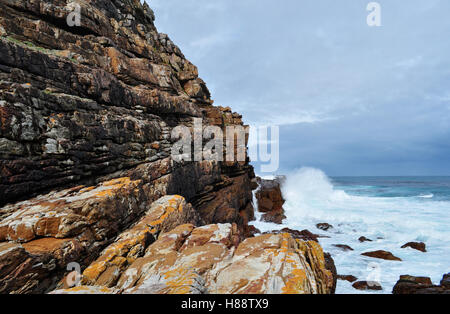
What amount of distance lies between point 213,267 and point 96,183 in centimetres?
904

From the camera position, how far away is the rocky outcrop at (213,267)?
450 centimetres

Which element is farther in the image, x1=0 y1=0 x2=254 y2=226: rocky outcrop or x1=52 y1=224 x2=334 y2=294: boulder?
x1=0 y1=0 x2=254 y2=226: rocky outcrop

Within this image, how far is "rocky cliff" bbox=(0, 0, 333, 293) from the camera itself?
5324 millimetres

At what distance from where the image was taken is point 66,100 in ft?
32.6

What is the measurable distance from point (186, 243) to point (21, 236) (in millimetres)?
5433

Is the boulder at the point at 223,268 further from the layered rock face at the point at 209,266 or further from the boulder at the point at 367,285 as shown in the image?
the boulder at the point at 367,285

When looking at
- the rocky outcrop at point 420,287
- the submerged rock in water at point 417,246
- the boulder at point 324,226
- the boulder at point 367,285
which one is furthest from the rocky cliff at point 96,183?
the boulder at point 324,226

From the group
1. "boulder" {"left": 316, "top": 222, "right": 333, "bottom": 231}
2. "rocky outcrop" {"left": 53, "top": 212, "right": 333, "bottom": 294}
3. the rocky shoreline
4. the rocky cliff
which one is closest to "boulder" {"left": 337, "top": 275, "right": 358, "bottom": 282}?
the rocky shoreline

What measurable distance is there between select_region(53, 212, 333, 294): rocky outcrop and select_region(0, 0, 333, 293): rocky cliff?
4 cm

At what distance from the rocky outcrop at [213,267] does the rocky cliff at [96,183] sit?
0.04 m

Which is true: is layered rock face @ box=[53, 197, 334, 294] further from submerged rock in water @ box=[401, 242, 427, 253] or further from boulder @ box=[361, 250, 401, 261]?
submerged rock in water @ box=[401, 242, 427, 253]

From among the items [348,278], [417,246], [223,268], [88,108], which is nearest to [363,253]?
[417,246]
